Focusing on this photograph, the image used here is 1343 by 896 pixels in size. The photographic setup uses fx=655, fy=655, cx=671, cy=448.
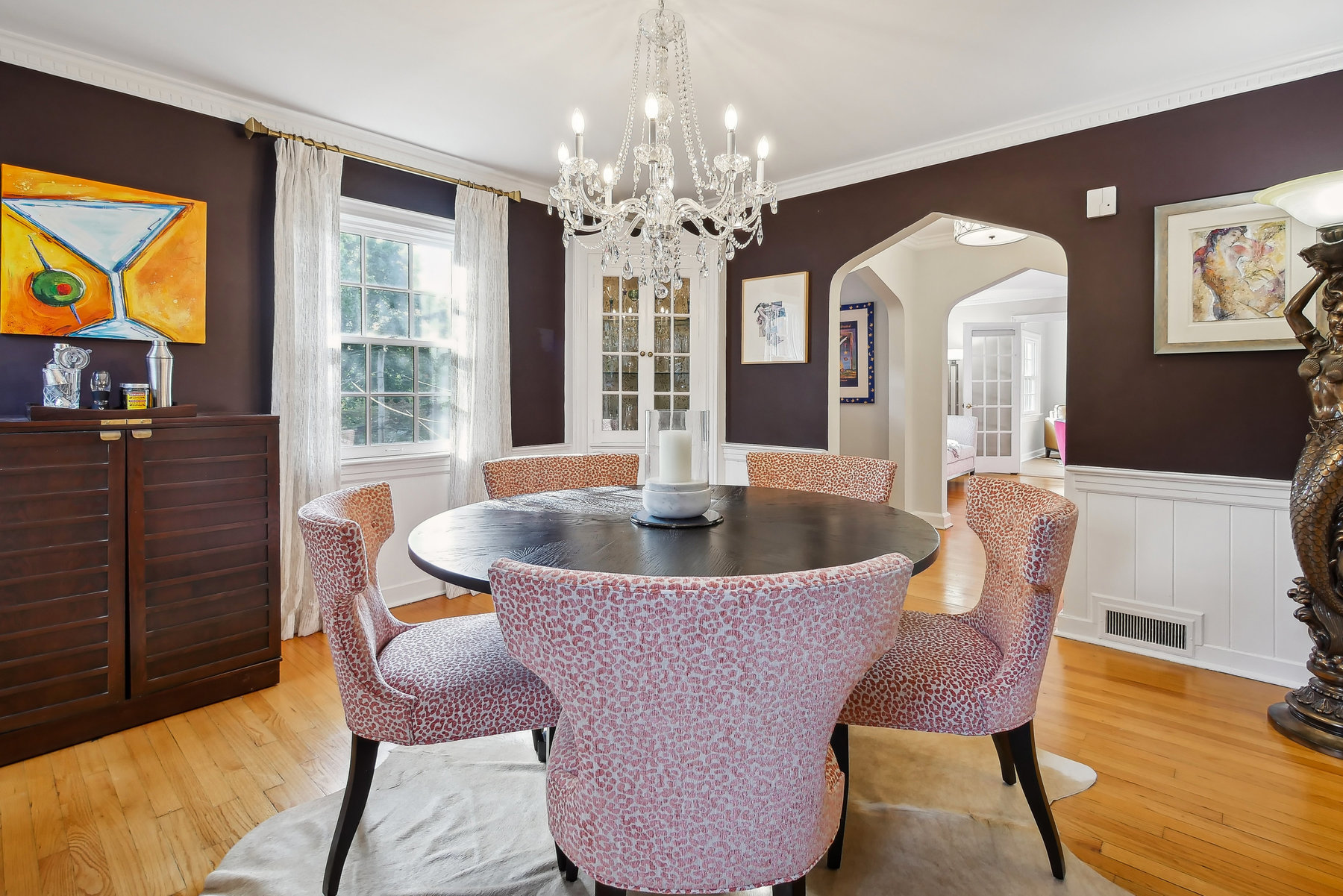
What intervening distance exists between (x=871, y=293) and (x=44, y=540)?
244 inches

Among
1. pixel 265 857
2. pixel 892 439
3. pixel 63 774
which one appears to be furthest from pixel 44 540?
pixel 892 439

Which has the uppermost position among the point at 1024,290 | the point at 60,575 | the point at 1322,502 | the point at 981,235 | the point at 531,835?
the point at 1024,290

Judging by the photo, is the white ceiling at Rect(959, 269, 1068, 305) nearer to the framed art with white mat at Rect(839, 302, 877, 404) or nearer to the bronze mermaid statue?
the framed art with white mat at Rect(839, 302, 877, 404)

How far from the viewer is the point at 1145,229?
10.00ft

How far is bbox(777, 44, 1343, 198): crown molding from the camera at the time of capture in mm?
2676

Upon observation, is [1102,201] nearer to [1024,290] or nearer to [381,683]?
[381,683]

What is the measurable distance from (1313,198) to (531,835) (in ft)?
10.5

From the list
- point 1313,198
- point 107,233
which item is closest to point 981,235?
point 1313,198

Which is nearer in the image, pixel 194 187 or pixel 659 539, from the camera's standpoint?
pixel 659 539

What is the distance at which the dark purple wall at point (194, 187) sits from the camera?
252cm

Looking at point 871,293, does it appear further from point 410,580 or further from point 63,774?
point 63,774

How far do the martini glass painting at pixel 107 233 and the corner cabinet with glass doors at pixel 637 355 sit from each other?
7.98 ft

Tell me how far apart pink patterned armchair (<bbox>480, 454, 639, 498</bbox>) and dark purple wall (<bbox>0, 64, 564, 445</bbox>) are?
1396 mm

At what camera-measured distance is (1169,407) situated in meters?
3.02
